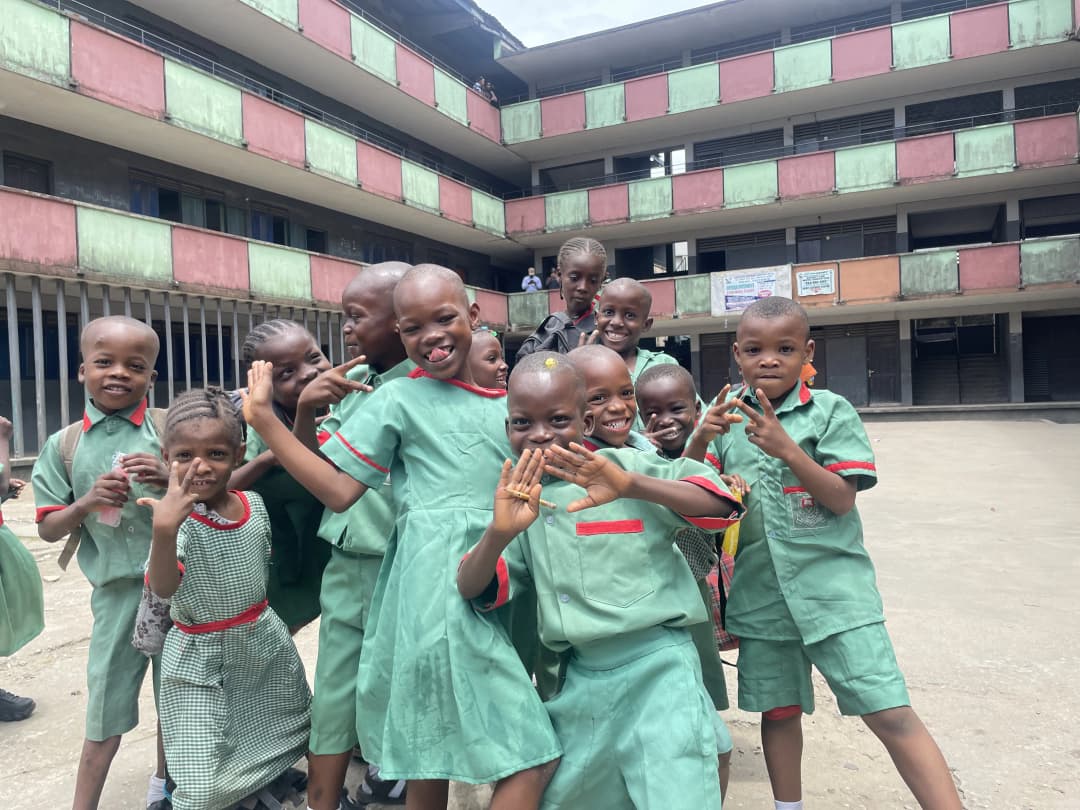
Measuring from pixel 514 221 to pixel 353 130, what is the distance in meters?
4.91

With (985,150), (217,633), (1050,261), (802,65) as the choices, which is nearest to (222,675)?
(217,633)

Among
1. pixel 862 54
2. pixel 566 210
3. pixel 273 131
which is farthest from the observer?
pixel 566 210

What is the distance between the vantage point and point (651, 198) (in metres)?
18.6

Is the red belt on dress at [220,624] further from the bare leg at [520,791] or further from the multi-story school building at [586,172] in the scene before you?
the multi-story school building at [586,172]

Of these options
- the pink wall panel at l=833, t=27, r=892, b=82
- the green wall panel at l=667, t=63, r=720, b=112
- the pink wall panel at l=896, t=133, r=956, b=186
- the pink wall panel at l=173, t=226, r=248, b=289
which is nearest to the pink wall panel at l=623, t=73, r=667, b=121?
the green wall panel at l=667, t=63, r=720, b=112

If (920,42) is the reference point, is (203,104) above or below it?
below

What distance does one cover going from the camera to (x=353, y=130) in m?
16.6

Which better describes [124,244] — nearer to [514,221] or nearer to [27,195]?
[27,195]

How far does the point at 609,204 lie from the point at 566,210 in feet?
3.96

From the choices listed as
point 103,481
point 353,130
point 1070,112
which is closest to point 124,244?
point 353,130

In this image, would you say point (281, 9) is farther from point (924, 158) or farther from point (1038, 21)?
point (1038, 21)

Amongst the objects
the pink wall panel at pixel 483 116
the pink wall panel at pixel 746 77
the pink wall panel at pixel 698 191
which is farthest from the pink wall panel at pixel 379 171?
the pink wall panel at pixel 746 77

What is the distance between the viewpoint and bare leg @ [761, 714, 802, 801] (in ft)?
7.14

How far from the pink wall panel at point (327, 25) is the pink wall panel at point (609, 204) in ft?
23.4
